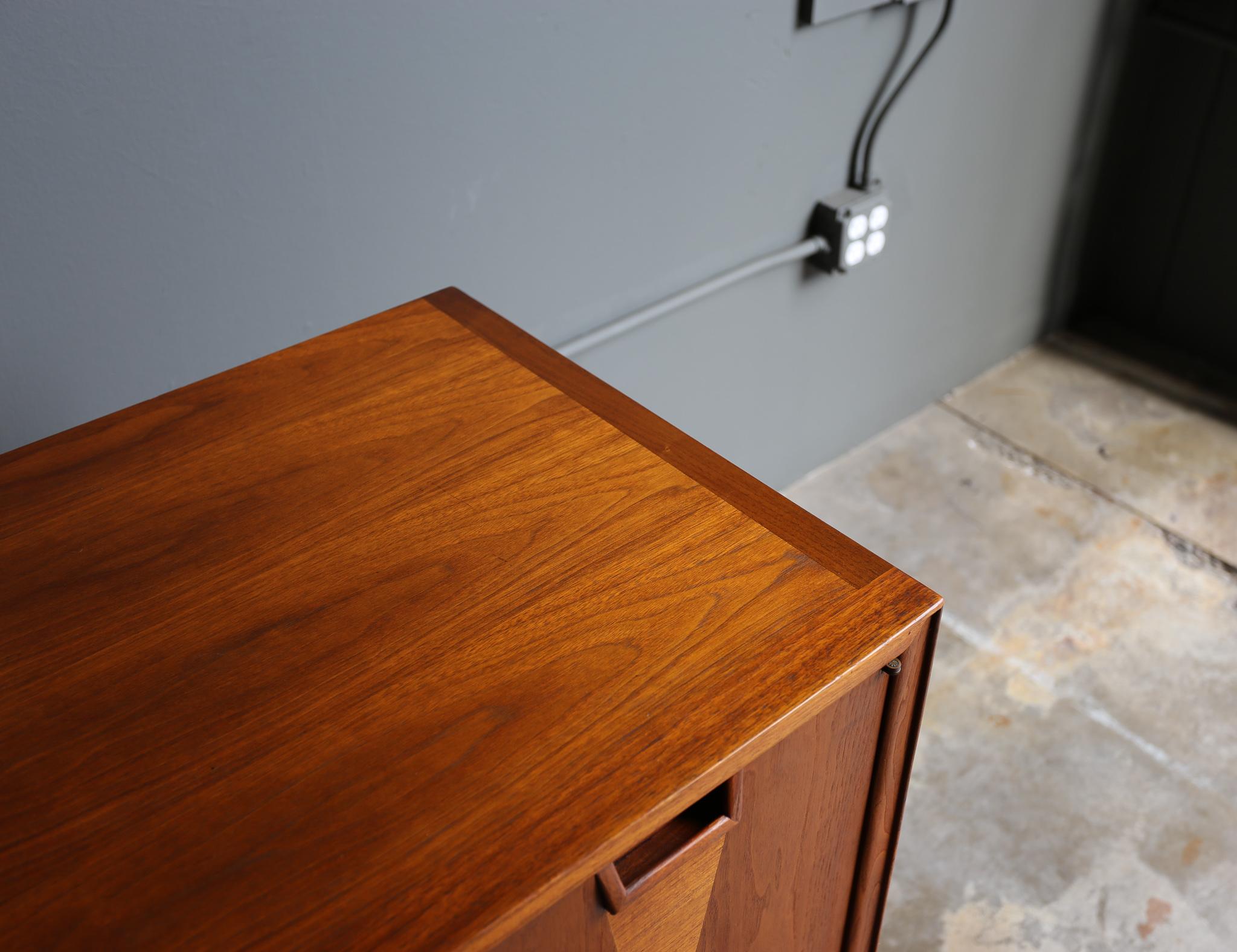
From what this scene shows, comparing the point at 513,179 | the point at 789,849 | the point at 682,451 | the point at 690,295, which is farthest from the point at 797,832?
the point at 690,295

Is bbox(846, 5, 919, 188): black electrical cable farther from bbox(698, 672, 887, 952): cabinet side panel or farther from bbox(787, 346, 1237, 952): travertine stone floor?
bbox(698, 672, 887, 952): cabinet side panel

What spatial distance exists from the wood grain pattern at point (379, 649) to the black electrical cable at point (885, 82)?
111 cm

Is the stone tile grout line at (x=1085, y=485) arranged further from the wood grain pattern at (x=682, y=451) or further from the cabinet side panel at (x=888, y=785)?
the wood grain pattern at (x=682, y=451)

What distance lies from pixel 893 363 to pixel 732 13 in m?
0.90

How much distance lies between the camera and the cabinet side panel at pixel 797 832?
2.16ft

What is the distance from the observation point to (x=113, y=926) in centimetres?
50

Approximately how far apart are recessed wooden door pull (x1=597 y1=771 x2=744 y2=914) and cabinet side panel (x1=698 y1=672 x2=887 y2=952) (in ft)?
0.05

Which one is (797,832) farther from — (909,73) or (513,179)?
(909,73)

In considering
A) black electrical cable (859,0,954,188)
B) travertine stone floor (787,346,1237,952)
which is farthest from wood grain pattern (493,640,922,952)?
black electrical cable (859,0,954,188)

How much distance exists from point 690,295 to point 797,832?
1027 mm

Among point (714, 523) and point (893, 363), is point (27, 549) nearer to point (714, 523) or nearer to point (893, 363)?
point (714, 523)

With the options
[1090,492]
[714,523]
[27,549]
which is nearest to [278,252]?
[27,549]

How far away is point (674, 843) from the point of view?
0.62 m

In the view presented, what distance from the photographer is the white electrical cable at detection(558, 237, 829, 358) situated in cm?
150
